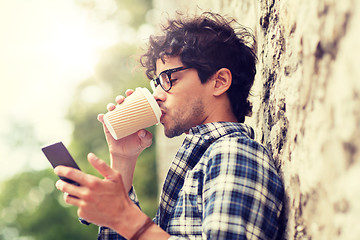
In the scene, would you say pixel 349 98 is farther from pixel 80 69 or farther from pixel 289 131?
pixel 80 69

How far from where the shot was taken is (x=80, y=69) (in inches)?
527

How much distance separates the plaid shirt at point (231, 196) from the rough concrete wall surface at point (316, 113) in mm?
59

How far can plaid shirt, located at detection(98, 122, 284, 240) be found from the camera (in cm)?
107

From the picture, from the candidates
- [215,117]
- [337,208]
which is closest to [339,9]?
[337,208]

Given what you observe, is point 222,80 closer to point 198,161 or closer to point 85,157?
point 198,161

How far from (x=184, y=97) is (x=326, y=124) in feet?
2.36

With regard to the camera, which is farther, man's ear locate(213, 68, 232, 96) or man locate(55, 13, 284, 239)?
man's ear locate(213, 68, 232, 96)

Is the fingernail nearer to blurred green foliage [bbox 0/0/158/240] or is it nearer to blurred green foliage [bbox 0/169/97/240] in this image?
blurred green foliage [bbox 0/0/158/240]

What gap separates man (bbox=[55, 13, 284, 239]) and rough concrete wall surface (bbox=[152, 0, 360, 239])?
0.38ft

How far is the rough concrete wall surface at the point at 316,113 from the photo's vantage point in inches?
29.6

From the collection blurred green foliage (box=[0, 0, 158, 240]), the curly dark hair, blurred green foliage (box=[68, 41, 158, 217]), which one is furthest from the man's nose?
blurred green foliage (box=[68, 41, 158, 217])

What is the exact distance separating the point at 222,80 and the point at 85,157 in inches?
444

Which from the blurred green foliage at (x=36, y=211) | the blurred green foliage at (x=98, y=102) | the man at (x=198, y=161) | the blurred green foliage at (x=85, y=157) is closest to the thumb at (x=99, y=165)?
the man at (x=198, y=161)

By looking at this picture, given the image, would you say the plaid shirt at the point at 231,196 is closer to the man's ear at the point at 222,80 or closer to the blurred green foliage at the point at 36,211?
the man's ear at the point at 222,80
